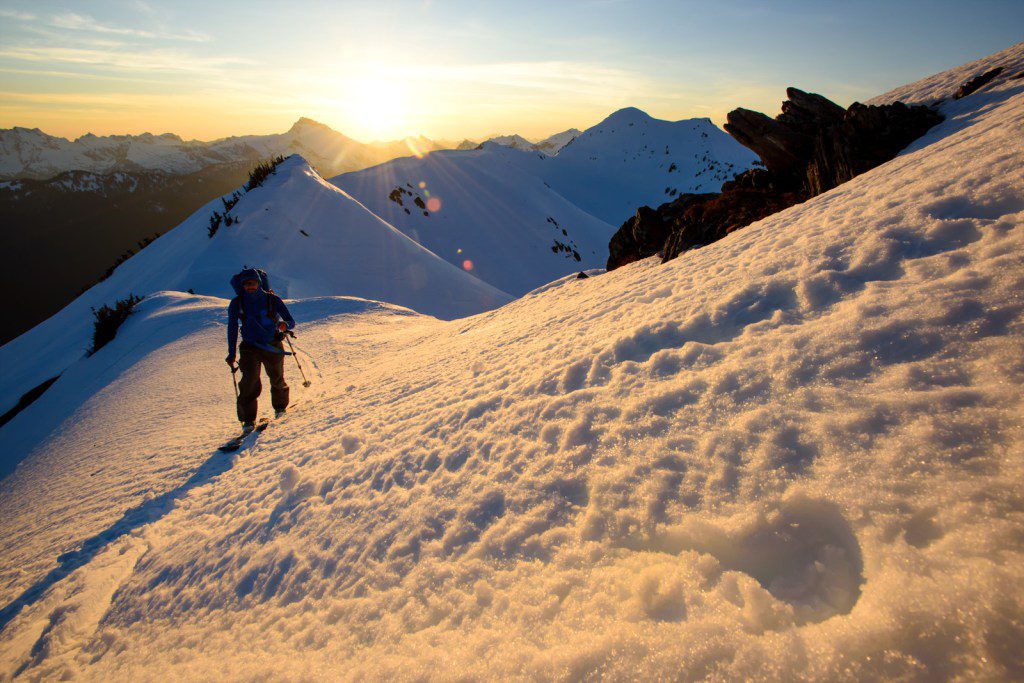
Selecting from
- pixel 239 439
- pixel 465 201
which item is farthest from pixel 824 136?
pixel 465 201

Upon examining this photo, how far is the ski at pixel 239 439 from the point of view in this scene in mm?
5521

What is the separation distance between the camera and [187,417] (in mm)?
6824

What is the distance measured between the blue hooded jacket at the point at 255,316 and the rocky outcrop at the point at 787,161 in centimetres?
695

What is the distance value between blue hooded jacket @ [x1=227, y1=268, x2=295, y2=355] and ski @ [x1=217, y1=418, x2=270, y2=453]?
118 centimetres

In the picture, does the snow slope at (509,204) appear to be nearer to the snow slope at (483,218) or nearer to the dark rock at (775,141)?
the snow slope at (483,218)

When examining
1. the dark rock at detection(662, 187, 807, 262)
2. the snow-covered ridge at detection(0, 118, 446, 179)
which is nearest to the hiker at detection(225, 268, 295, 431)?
the dark rock at detection(662, 187, 807, 262)

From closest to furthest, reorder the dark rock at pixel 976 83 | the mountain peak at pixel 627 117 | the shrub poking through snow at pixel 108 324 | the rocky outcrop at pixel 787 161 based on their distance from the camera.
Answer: the dark rock at pixel 976 83 < the rocky outcrop at pixel 787 161 < the shrub poking through snow at pixel 108 324 < the mountain peak at pixel 627 117

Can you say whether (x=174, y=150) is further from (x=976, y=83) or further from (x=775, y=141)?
(x=976, y=83)

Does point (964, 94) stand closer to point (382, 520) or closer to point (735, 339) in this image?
point (735, 339)

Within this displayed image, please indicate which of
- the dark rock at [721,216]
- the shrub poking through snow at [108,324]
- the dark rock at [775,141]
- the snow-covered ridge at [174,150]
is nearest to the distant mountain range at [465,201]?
the snow-covered ridge at [174,150]

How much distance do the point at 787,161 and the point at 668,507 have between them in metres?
9.35

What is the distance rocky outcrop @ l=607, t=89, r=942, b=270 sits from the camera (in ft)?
21.2

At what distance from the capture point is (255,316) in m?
6.08

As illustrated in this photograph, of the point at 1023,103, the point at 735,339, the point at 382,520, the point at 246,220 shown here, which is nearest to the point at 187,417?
the point at 382,520
